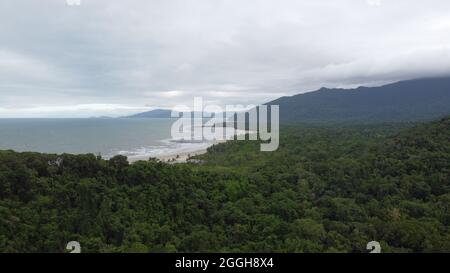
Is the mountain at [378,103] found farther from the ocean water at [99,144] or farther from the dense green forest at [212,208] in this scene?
the dense green forest at [212,208]

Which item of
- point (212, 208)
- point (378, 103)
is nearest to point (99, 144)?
point (212, 208)

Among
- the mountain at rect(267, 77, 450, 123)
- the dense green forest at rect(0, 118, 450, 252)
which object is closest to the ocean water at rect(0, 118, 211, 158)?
the dense green forest at rect(0, 118, 450, 252)

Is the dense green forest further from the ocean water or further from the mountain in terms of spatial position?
the mountain

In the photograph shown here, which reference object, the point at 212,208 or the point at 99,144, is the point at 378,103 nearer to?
the point at 99,144
